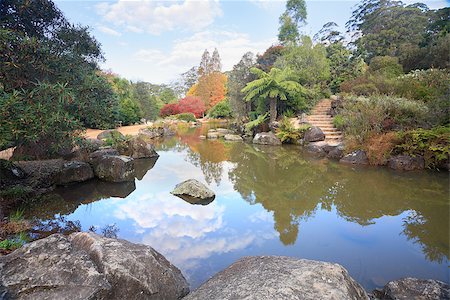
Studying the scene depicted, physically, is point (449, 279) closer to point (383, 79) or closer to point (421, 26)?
point (383, 79)

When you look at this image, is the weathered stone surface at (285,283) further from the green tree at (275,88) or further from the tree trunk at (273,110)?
the tree trunk at (273,110)

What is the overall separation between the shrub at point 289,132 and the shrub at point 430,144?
443cm

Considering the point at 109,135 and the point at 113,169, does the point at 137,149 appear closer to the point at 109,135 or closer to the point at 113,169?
the point at 109,135

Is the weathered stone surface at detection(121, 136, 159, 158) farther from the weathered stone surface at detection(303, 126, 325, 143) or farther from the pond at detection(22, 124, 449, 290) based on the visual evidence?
the weathered stone surface at detection(303, 126, 325, 143)

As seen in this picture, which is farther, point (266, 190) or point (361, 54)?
point (361, 54)

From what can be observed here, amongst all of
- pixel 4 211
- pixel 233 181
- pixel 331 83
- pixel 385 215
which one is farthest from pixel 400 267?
pixel 331 83

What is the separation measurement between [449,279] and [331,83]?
641 inches

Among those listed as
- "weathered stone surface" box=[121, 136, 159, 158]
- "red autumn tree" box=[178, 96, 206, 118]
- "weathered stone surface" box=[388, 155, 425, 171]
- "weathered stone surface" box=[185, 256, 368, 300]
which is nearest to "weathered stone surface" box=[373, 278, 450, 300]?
"weathered stone surface" box=[185, 256, 368, 300]

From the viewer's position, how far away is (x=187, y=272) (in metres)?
2.73

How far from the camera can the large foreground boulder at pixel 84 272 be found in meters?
1.58

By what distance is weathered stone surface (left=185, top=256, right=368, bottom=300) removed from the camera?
1.47m

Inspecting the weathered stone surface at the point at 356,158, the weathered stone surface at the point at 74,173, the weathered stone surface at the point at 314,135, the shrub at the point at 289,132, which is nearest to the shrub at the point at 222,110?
the shrub at the point at 289,132

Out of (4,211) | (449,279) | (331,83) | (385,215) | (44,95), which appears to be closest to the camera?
(449,279)

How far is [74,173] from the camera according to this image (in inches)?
229
